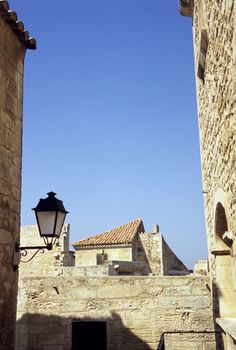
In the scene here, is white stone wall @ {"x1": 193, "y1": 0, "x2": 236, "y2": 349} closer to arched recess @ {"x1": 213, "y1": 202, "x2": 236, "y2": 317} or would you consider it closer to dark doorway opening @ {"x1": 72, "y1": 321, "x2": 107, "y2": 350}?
arched recess @ {"x1": 213, "y1": 202, "x2": 236, "y2": 317}

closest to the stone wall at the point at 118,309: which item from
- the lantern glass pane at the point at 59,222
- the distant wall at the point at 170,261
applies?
the lantern glass pane at the point at 59,222

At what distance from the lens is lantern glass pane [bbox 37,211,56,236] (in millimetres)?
4348

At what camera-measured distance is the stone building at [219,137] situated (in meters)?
4.10

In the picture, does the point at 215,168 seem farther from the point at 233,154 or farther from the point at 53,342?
the point at 53,342

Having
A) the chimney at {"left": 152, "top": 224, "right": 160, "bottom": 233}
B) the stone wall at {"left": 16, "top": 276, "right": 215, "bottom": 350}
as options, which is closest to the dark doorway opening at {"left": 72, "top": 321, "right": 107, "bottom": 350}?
the stone wall at {"left": 16, "top": 276, "right": 215, "bottom": 350}

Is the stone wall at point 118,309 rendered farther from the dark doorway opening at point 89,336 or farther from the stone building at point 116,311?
the dark doorway opening at point 89,336

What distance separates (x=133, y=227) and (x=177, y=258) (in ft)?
13.1

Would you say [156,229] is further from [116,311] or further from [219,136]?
[219,136]

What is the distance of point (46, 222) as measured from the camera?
439 centimetres

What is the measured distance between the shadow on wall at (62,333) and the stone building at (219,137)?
1.90 metres

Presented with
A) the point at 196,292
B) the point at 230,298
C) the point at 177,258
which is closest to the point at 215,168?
the point at 230,298

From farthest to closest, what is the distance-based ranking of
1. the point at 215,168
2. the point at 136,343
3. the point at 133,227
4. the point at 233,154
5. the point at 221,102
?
the point at 133,227 → the point at 136,343 → the point at 215,168 → the point at 221,102 → the point at 233,154

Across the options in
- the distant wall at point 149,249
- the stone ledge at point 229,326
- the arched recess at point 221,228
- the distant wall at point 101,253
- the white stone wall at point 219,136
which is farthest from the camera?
the distant wall at point 149,249

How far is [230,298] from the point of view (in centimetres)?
576
